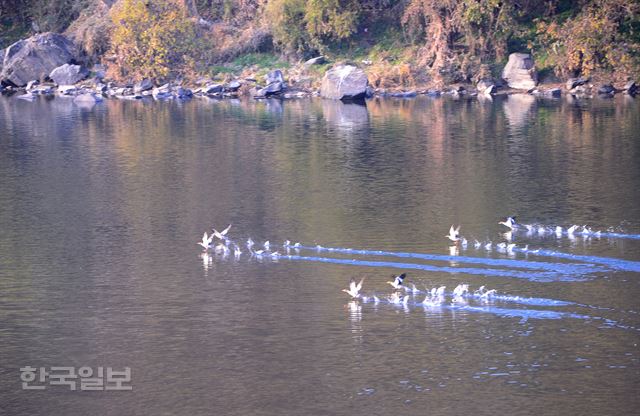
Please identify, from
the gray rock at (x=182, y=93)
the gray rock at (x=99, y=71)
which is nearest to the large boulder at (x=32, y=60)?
the gray rock at (x=99, y=71)

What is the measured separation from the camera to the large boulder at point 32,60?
64.5m

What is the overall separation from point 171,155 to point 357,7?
26999 mm

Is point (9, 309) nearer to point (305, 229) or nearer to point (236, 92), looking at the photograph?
point (305, 229)

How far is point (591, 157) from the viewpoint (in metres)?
33.5

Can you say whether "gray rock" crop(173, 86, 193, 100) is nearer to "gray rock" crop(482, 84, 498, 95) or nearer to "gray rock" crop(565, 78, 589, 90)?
"gray rock" crop(482, 84, 498, 95)

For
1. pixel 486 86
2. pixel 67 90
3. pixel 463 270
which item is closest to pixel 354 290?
pixel 463 270

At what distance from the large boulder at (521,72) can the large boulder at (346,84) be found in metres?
7.49

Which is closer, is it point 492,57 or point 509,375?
point 509,375

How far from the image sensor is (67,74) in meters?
63.6

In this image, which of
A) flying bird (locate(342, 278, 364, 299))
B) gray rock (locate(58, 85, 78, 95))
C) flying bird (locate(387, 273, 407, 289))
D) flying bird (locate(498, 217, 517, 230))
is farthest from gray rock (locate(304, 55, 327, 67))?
flying bird (locate(342, 278, 364, 299))

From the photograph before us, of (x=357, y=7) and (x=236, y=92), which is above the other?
(x=357, y=7)

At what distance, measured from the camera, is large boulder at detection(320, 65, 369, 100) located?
54.7m

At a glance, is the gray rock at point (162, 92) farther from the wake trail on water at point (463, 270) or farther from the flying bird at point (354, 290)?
the flying bird at point (354, 290)

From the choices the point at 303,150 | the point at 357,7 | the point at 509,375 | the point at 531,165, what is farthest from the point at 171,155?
the point at 357,7
